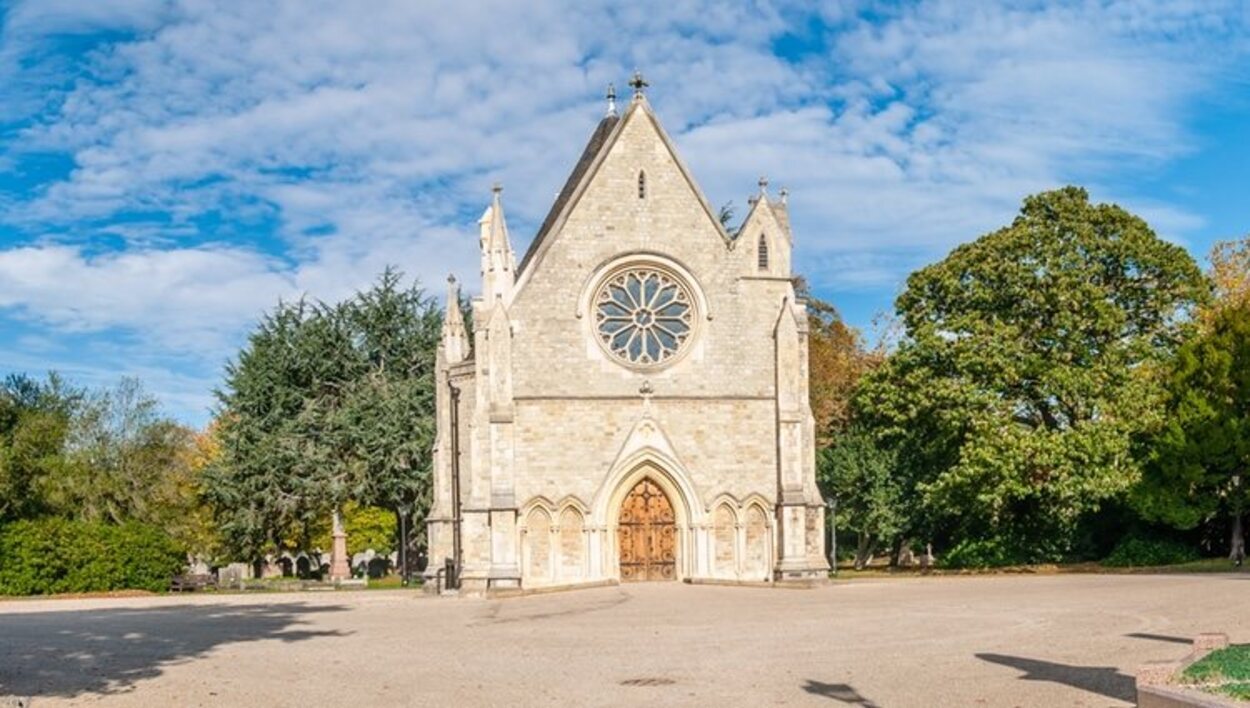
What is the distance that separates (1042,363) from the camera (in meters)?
36.3

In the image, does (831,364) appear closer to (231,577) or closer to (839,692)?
(231,577)

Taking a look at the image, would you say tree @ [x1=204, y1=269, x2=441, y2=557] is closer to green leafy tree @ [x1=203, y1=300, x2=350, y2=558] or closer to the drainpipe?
green leafy tree @ [x1=203, y1=300, x2=350, y2=558]

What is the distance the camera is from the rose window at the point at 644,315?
110 ft

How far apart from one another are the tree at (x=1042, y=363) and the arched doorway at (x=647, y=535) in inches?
344

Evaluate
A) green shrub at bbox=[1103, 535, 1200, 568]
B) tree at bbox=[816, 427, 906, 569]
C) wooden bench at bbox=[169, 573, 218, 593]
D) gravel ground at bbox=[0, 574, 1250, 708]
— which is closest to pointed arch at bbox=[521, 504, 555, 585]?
gravel ground at bbox=[0, 574, 1250, 708]

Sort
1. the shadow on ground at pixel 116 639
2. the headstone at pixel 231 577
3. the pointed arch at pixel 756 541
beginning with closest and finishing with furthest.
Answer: the shadow on ground at pixel 116 639
the pointed arch at pixel 756 541
the headstone at pixel 231 577

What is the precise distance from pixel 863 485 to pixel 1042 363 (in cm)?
1320

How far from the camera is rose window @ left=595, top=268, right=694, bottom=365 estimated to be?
33562 mm

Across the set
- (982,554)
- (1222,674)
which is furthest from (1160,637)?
(982,554)

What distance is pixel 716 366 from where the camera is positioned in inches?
1321

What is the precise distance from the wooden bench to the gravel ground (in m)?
13.0

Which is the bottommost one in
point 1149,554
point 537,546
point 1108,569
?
point 1108,569

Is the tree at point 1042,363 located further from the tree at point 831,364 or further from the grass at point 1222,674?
the grass at point 1222,674

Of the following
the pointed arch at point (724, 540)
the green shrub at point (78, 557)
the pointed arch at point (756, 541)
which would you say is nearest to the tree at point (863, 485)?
the pointed arch at point (756, 541)
